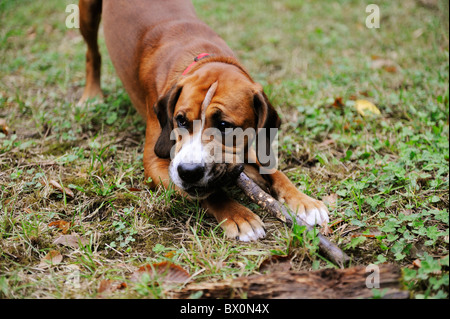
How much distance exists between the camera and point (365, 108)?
4.37 meters

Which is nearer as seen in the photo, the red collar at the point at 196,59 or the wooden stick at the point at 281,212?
the wooden stick at the point at 281,212

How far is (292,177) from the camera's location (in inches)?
138

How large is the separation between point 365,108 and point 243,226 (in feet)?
7.58

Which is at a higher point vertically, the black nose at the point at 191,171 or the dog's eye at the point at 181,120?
the dog's eye at the point at 181,120

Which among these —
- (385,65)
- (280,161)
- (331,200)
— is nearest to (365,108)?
(280,161)

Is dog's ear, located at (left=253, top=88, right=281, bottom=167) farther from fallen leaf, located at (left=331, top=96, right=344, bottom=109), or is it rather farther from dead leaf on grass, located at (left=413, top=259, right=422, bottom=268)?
fallen leaf, located at (left=331, top=96, right=344, bottom=109)

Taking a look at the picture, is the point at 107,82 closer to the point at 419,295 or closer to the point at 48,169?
the point at 48,169

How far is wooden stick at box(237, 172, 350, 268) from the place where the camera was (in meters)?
2.46

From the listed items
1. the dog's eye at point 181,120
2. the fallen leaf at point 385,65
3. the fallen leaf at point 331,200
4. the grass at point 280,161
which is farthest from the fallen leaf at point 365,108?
the dog's eye at point 181,120

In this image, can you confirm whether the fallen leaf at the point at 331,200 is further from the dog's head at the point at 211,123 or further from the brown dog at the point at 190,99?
the dog's head at the point at 211,123

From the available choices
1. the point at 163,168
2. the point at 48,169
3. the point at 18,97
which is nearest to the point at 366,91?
the point at 163,168

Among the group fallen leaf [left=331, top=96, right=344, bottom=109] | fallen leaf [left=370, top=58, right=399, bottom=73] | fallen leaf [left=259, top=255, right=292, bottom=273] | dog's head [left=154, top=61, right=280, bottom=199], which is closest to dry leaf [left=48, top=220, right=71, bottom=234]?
dog's head [left=154, top=61, right=280, bottom=199]

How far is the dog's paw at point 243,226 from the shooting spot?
2.74 m

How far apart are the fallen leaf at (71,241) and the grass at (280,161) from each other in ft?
0.11
